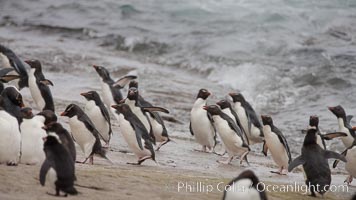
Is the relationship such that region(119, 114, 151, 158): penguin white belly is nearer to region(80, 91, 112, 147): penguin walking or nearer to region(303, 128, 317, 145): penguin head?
region(80, 91, 112, 147): penguin walking

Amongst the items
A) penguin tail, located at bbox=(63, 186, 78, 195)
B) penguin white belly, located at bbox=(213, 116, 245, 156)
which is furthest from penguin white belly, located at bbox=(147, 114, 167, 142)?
penguin tail, located at bbox=(63, 186, 78, 195)

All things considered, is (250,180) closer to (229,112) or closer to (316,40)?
(229,112)

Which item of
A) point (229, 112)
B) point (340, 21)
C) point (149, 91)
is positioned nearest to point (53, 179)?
point (229, 112)

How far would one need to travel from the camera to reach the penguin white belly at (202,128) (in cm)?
992

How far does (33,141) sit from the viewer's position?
22.0 feet

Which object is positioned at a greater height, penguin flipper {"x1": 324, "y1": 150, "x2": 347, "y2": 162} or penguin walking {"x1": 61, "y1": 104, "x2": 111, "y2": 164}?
penguin flipper {"x1": 324, "y1": 150, "x2": 347, "y2": 162}

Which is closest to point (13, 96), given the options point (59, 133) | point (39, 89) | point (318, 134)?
point (59, 133)

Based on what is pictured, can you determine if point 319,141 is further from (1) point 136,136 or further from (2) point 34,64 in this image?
(2) point 34,64

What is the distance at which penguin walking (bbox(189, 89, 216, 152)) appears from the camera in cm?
994

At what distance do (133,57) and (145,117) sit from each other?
1006cm

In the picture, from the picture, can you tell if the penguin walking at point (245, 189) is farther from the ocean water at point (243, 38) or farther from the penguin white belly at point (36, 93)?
the ocean water at point (243, 38)

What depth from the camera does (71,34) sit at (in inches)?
872

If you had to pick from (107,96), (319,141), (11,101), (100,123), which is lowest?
(107,96)

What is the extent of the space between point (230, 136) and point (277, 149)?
0.61m
